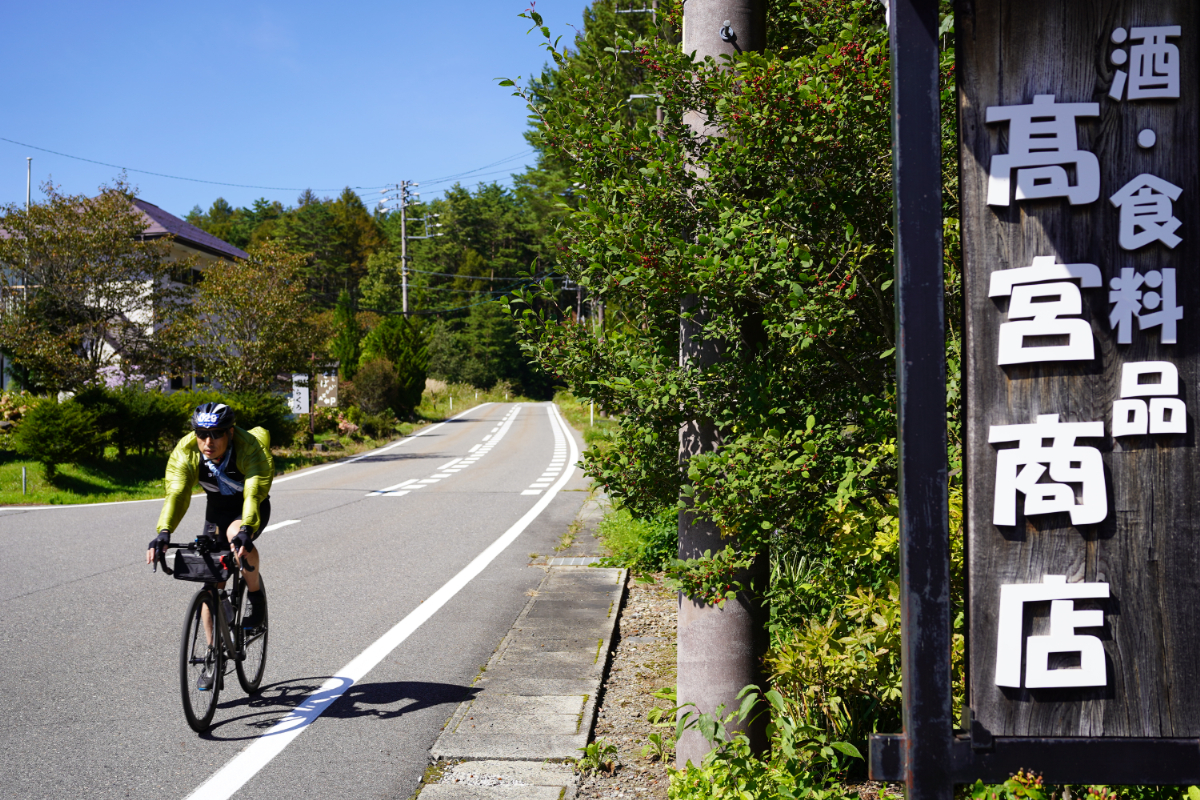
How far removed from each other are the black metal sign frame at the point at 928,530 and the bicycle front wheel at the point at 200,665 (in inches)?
146

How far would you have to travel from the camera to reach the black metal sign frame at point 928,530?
2219 mm

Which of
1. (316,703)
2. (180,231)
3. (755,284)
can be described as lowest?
(316,703)

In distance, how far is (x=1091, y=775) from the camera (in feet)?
7.36

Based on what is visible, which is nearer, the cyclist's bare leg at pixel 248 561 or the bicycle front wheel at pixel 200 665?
the bicycle front wheel at pixel 200 665

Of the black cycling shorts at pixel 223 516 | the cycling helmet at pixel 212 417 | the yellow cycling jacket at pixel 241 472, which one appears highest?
the cycling helmet at pixel 212 417

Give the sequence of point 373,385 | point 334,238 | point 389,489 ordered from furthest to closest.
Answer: point 334,238
point 373,385
point 389,489

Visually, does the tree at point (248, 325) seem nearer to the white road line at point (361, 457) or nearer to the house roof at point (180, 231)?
the white road line at point (361, 457)

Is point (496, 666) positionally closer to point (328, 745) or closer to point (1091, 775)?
point (328, 745)

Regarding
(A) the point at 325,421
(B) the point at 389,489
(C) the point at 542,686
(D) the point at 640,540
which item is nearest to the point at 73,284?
(B) the point at 389,489

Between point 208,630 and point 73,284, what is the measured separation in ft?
65.4

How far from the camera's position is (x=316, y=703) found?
513cm

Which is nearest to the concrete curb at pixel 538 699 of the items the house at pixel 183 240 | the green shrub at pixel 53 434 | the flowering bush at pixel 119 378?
the green shrub at pixel 53 434

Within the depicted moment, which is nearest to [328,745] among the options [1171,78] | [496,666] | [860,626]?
[496,666]

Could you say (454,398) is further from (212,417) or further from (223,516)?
(212,417)
